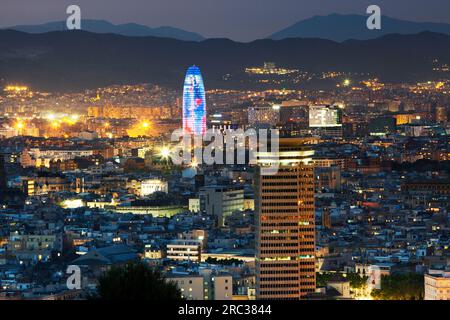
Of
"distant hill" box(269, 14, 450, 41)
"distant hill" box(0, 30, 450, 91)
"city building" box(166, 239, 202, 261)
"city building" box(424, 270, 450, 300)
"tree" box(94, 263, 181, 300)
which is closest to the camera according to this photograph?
"tree" box(94, 263, 181, 300)

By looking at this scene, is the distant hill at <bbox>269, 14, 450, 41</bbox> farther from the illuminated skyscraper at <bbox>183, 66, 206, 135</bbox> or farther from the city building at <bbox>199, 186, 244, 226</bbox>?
the city building at <bbox>199, 186, 244, 226</bbox>

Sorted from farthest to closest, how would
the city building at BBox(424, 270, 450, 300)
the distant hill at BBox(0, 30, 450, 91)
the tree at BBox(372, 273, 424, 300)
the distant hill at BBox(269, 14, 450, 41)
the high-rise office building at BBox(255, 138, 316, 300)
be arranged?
1. the distant hill at BBox(0, 30, 450, 91)
2. the distant hill at BBox(269, 14, 450, 41)
3. the high-rise office building at BBox(255, 138, 316, 300)
4. the tree at BBox(372, 273, 424, 300)
5. the city building at BBox(424, 270, 450, 300)

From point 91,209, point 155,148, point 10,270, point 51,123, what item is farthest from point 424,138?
point 10,270

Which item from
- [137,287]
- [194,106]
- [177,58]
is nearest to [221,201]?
[194,106]

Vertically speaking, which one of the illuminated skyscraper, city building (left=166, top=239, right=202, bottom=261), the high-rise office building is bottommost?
Result: city building (left=166, top=239, right=202, bottom=261)

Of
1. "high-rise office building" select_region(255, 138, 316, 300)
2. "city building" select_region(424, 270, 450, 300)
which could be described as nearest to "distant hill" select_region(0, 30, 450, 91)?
"high-rise office building" select_region(255, 138, 316, 300)

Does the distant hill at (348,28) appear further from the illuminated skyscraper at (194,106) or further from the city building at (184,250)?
the city building at (184,250)

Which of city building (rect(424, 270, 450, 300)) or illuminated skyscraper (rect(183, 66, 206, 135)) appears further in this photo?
illuminated skyscraper (rect(183, 66, 206, 135))
